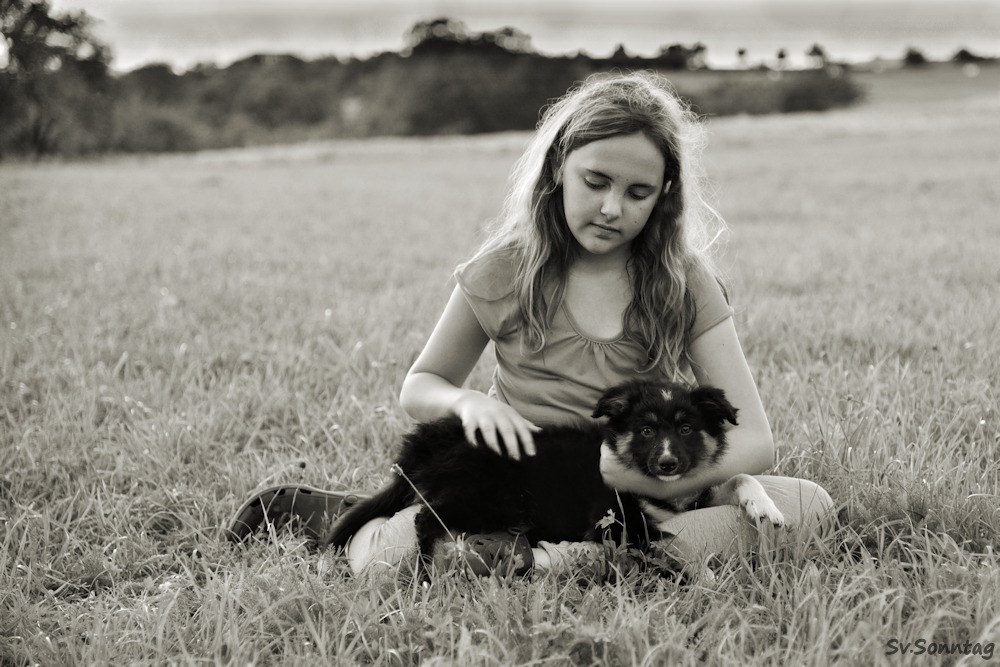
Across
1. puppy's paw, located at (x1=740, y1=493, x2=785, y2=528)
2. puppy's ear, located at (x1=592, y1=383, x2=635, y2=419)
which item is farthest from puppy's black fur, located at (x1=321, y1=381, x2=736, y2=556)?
puppy's paw, located at (x1=740, y1=493, x2=785, y2=528)

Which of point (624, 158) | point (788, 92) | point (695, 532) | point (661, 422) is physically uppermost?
point (788, 92)

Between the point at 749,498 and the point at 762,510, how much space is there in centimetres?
6

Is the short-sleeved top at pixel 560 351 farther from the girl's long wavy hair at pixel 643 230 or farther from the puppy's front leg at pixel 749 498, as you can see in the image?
the puppy's front leg at pixel 749 498

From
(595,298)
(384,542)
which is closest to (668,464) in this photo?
(595,298)

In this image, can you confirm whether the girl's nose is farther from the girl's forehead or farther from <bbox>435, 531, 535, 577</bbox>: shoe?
<bbox>435, 531, 535, 577</bbox>: shoe

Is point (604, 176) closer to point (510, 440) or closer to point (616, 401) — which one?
point (616, 401)

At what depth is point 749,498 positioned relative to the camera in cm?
262

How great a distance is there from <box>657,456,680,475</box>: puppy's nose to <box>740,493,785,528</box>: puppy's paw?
0.27 metres

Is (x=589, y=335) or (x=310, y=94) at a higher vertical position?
(x=310, y=94)

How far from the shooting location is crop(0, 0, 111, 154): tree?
2895 centimetres

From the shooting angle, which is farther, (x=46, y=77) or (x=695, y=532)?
(x=46, y=77)

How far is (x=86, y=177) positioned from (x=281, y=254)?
1425 centimetres

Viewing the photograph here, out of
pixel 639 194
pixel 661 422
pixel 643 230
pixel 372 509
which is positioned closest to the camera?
pixel 661 422

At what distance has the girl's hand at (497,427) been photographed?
256 cm
